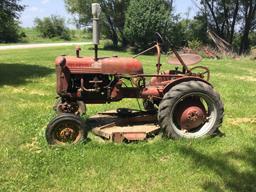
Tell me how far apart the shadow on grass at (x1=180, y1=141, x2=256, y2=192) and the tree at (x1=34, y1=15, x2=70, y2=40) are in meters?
51.6

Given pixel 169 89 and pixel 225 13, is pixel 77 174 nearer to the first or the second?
pixel 169 89

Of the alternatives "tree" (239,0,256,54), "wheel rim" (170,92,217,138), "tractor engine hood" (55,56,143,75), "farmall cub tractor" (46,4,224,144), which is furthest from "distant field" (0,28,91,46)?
"wheel rim" (170,92,217,138)

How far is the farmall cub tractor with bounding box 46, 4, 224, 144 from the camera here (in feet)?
22.6

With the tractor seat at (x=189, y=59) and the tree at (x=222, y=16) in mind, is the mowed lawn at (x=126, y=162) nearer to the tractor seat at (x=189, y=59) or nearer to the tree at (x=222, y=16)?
the tractor seat at (x=189, y=59)

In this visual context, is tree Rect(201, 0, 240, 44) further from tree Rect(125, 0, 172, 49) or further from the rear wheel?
the rear wheel

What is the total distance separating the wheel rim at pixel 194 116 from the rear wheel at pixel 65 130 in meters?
1.43

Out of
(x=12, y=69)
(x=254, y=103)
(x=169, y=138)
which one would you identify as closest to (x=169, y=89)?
(x=169, y=138)

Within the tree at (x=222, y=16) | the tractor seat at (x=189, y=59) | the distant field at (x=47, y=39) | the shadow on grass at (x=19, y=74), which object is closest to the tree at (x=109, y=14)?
the tree at (x=222, y=16)

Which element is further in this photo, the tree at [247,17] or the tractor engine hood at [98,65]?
the tree at [247,17]

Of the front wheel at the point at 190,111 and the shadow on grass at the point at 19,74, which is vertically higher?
the front wheel at the point at 190,111

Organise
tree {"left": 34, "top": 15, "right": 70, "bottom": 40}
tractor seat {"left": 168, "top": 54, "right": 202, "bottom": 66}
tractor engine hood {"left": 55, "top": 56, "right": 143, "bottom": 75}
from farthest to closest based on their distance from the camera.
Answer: tree {"left": 34, "top": 15, "right": 70, "bottom": 40}
tractor seat {"left": 168, "top": 54, "right": 202, "bottom": 66}
tractor engine hood {"left": 55, "top": 56, "right": 143, "bottom": 75}

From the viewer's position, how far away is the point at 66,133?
6.59 metres

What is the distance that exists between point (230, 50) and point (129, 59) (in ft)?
85.4

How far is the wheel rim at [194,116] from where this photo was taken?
7.10 meters
